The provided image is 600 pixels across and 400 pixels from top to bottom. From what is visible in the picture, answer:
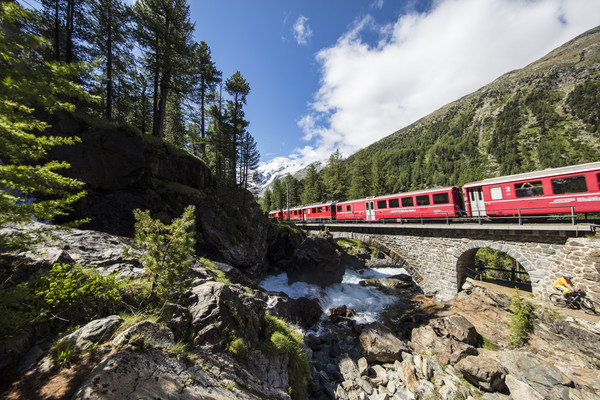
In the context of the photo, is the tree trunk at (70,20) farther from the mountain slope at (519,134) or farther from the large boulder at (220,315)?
the mountain slope at (519,134)

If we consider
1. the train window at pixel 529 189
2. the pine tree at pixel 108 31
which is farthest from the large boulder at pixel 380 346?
the pine tree at pixel 108 31

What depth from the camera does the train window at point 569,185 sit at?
33.7 feet

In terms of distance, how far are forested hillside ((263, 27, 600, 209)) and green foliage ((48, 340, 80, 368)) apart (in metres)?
Result: 46.6

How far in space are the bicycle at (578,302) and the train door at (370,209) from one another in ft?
42.1

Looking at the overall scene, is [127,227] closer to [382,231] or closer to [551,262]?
[382,231]

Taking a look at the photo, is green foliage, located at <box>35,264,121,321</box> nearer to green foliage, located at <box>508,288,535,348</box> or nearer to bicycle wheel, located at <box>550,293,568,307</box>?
green foliage, located at <box>508,288,535,348</box>

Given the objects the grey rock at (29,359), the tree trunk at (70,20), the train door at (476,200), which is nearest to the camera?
A: the grey rock at (29,359)

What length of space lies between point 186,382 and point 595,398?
12615 millimetres

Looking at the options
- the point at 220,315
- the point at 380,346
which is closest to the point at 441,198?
the point at 380,346

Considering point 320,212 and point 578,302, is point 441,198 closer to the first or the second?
point 578,302

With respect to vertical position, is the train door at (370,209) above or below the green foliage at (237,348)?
above

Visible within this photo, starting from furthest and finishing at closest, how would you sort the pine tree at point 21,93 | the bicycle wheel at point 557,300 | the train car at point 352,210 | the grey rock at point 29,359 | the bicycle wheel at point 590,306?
the train car at point 352,210
the bicycle wheel at point 557,300
the bicycle wheel at point 590,306
the pine tree at point 21,93
the grey rock at point 29,359

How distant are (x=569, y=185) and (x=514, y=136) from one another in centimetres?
13659

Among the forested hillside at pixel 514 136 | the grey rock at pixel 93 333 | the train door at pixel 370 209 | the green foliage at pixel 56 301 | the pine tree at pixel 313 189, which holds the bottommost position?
the grey rock at pixel 93 333
